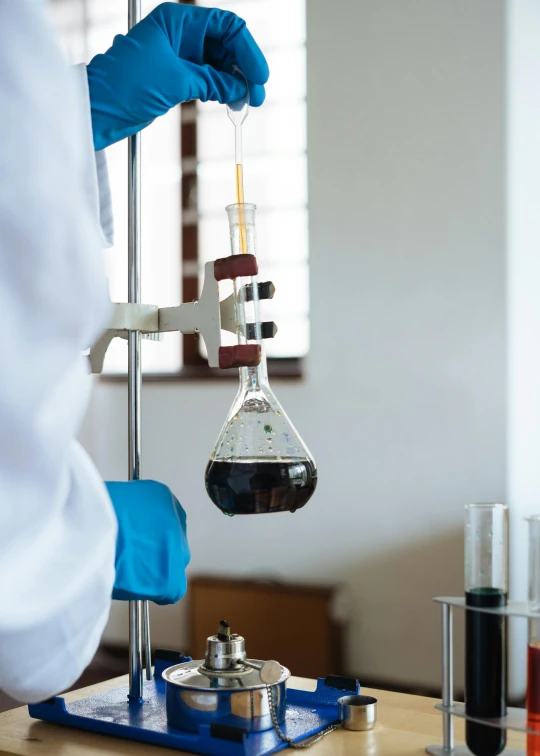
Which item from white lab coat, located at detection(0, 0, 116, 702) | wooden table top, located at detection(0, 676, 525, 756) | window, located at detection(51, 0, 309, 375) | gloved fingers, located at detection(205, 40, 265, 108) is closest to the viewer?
white lab coat, located at detection(0, 0, 116, 702)

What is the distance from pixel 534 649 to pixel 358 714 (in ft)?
0.86

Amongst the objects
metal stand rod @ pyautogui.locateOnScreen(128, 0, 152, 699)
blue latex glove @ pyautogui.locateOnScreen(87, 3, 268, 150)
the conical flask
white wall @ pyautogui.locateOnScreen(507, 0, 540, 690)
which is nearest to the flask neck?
the conical flask

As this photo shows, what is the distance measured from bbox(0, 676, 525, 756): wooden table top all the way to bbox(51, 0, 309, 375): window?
2321 mm

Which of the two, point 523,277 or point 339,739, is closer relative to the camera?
point 339,739

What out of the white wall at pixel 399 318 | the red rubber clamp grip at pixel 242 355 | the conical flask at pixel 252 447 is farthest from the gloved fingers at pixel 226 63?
the white wall at pixel 399 318

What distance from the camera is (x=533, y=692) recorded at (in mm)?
851

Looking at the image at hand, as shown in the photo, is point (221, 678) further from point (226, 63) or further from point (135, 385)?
point (226, 63)

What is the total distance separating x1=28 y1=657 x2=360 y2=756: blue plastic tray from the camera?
3.11 feet

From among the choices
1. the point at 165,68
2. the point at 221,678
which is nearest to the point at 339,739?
the point at 221,678

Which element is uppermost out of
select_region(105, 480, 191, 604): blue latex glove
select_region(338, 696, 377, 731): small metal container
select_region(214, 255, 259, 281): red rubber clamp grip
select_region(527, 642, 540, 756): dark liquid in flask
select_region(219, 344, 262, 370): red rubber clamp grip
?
select_region(214, 255, 259, 281): red rubber clamp grip

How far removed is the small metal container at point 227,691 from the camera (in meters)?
0.98

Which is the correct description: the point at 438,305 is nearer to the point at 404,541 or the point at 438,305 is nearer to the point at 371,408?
the point at 371,408

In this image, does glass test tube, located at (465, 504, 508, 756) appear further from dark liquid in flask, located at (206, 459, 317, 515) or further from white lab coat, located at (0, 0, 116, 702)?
white lab coat, located at (0, 0, 116, 702)

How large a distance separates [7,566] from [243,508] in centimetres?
28
